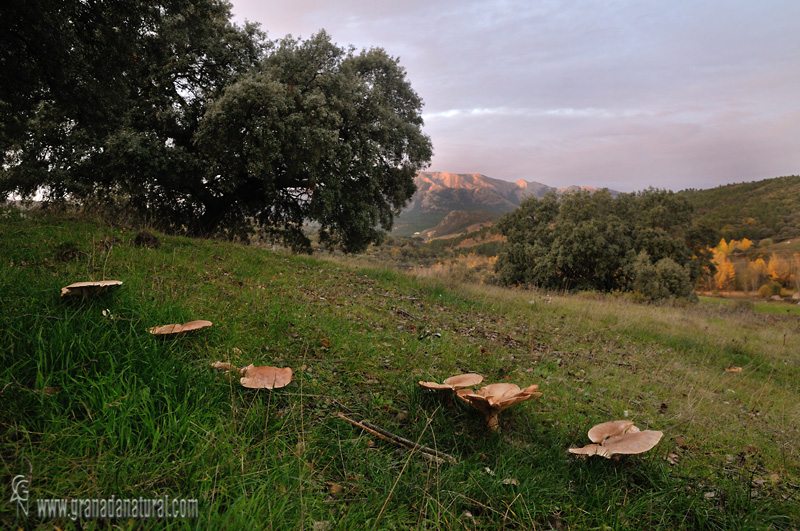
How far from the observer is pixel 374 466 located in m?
2.44

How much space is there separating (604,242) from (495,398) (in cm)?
2815

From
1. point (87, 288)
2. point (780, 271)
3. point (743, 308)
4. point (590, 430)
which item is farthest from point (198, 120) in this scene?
point (780, 271)

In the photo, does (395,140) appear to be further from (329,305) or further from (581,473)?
(581,473)

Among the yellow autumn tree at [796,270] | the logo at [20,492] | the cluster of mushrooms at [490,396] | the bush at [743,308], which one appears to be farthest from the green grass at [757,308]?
the yellow autumn tree at [796,270]

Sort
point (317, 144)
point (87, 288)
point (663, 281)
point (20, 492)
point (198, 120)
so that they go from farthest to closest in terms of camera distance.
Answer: point (663, 281) → point (198, 120) → point (317, 144) → point (87, 288) → point (20, 492)

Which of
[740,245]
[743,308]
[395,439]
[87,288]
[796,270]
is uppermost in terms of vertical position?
[87,288]

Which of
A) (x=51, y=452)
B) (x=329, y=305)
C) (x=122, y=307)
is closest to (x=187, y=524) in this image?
(x=51, y=452)

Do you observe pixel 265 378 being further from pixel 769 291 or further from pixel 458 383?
pixel 769 291

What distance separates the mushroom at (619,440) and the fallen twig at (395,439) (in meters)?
0.97

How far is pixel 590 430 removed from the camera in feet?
9.25

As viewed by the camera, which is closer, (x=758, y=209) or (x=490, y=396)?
(x=490, y=396)

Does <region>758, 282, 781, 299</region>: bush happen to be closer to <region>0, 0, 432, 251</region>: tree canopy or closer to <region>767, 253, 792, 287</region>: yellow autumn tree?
<region>767, 253, 792, 287</region>: yellow autumn tree

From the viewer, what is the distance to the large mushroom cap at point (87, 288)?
3.05m

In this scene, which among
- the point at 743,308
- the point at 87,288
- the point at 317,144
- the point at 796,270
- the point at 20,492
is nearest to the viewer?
the point at 20,492
